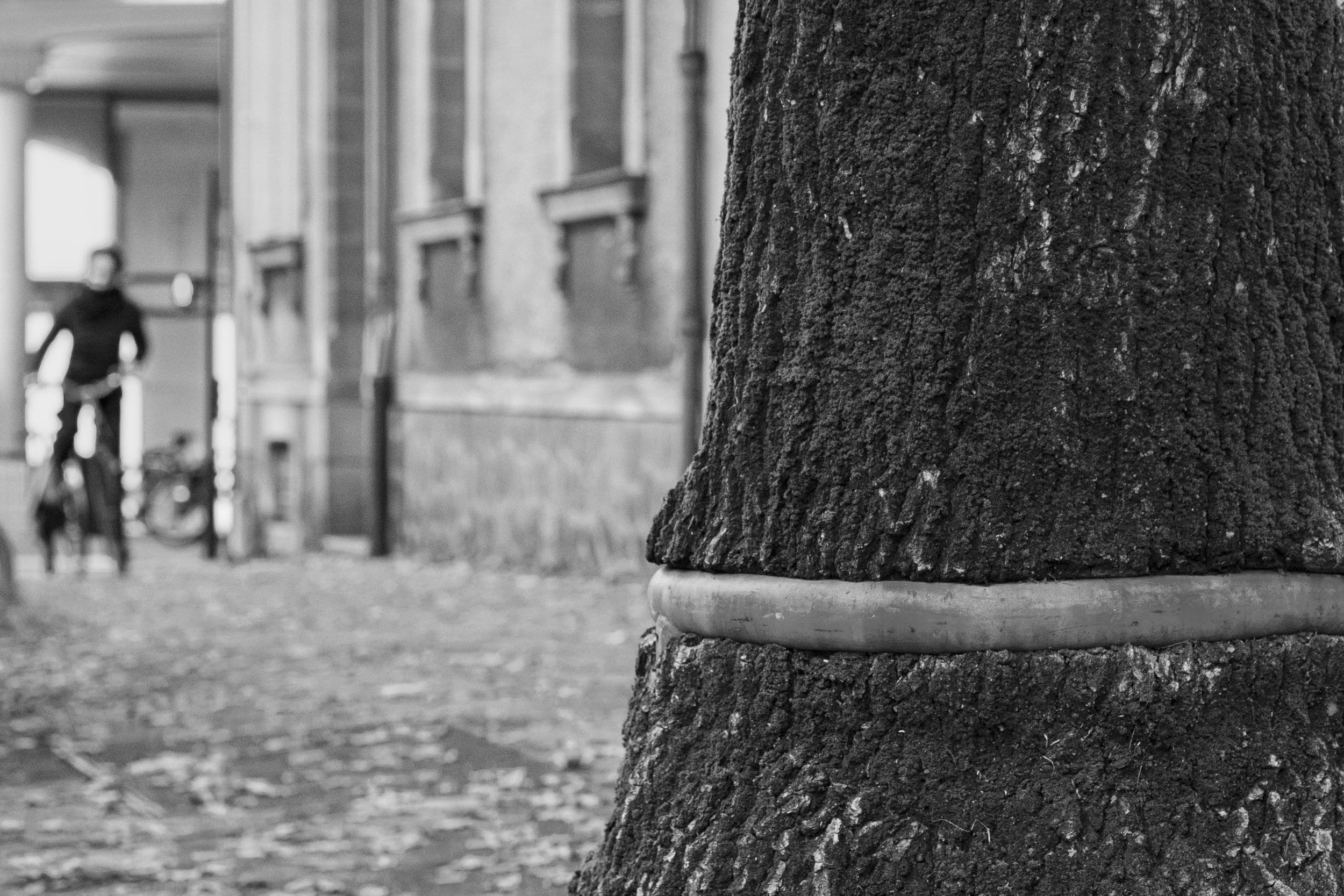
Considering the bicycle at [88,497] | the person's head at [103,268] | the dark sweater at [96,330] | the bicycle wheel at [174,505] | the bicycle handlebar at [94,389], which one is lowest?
the bicycle wheel at [174,505]

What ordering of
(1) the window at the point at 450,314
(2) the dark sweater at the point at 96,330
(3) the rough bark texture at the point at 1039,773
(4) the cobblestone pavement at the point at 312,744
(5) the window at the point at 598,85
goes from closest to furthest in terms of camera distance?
1. (3) the rough bark texture at the point at 1039,773
2. (4) the cobblestone pavement at the point at 312,744
3. (5) the window at the point at 598,85
4. (2) the dark sweater at the point at 96,330
5. (1) the window at the point at 450,314

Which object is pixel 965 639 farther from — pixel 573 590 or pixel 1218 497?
pixel 573 590

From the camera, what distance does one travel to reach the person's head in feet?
48.5

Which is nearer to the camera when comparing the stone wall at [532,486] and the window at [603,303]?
the stone wall at [532,486]

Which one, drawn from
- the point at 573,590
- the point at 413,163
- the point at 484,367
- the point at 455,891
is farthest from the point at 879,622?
the point at 413,163

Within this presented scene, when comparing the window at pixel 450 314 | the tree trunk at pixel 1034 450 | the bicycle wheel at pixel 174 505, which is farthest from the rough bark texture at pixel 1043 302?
the bicycle wheel at pixel 174 505

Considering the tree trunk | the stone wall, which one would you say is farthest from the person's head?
the tree trunk

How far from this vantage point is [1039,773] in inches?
104

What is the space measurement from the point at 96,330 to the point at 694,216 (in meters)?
4.87

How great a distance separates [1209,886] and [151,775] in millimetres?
4117

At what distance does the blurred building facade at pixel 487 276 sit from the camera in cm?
1268

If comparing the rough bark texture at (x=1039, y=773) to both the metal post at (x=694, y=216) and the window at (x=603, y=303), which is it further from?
the window at (x=603, y=303)

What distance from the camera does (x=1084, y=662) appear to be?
2631mm

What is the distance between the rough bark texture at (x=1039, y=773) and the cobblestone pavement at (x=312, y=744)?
1985mm
